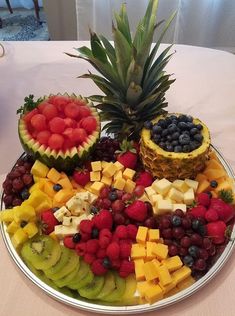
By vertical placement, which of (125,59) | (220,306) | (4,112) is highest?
(125,59)

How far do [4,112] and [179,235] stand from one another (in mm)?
747

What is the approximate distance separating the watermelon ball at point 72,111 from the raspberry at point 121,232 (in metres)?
0.35

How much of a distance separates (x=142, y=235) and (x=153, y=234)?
0.03 metres

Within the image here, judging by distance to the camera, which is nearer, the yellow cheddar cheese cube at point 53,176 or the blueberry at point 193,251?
the blueberry at point 193,251

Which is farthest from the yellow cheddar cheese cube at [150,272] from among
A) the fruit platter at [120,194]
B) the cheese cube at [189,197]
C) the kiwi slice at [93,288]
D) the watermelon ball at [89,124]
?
the watermelon ball at [89,124]

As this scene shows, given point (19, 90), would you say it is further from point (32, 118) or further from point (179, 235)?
point (179, 235)

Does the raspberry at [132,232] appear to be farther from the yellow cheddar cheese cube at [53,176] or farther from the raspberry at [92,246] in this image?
the yellow cheddar cheese cube at [53,176]

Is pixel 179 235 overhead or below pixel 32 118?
below

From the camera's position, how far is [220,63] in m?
1.47

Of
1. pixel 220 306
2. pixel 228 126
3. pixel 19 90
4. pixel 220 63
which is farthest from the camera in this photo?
pixel 220 63

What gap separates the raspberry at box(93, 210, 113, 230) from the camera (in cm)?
89

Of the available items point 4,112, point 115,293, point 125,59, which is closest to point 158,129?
point 125,59

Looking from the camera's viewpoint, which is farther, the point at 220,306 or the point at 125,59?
the point at 125,59

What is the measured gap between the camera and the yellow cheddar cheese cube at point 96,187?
991 mm
